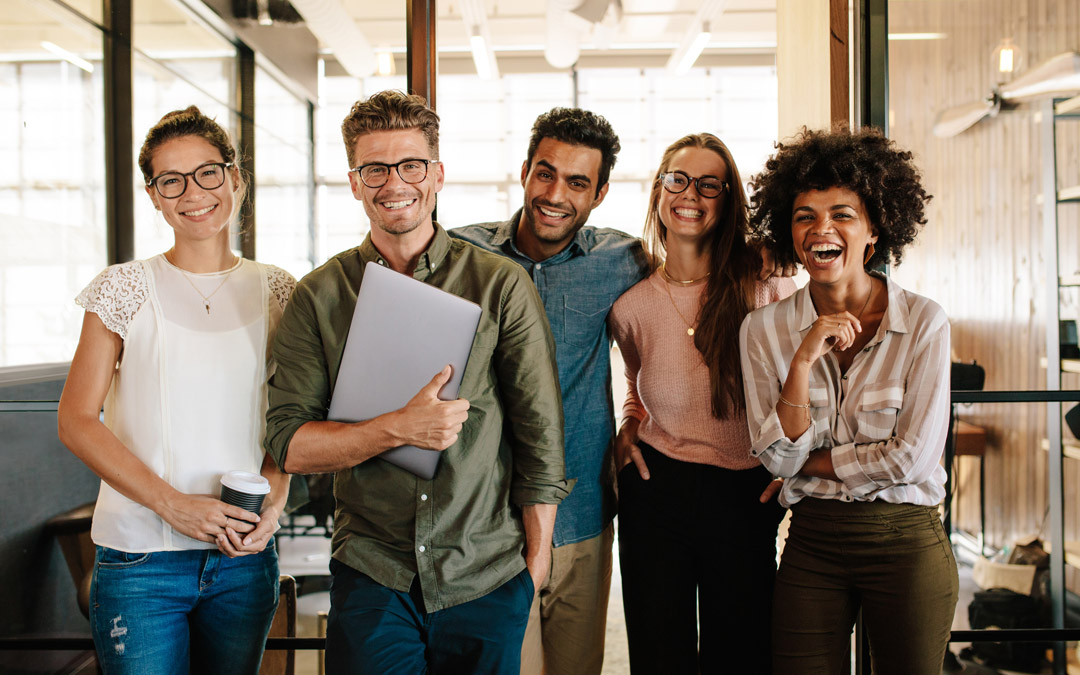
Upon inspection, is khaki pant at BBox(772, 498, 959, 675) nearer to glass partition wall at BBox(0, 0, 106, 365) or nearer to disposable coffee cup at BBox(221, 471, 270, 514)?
disposable coffee cup at BBox(221, 471, 270, 514)

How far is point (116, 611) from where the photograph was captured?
1.39 meters

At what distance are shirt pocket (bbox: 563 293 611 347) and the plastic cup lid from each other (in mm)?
837

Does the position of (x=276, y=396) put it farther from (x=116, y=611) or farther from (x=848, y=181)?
(x=848, y=181)

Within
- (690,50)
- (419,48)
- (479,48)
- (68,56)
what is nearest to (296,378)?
(419,48)

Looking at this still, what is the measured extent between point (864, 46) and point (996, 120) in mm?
1144

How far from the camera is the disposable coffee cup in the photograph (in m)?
1.39

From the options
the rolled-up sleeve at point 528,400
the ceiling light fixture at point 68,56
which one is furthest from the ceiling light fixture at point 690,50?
the rolled-up sleeve at point 528,400

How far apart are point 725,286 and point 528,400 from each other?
0.68 m

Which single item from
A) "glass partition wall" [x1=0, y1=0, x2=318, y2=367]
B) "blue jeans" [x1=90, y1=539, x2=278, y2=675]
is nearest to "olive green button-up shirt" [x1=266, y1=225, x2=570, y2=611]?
"blue jeans" [x1=90, y1=539, x2=278, y2=675]

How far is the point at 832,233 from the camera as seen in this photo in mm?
1625

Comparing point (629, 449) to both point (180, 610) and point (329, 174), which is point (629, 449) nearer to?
point (180, 610)

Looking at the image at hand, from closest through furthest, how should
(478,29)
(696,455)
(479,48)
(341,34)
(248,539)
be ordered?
1. (248,539)
2. (696,455)
3. (341,34)
4. (478,29)
5. (479,48)

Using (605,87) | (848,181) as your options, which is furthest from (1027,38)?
(605,87)

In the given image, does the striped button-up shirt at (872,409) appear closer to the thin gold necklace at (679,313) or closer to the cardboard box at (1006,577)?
the thin gold necklace at (679,313)
